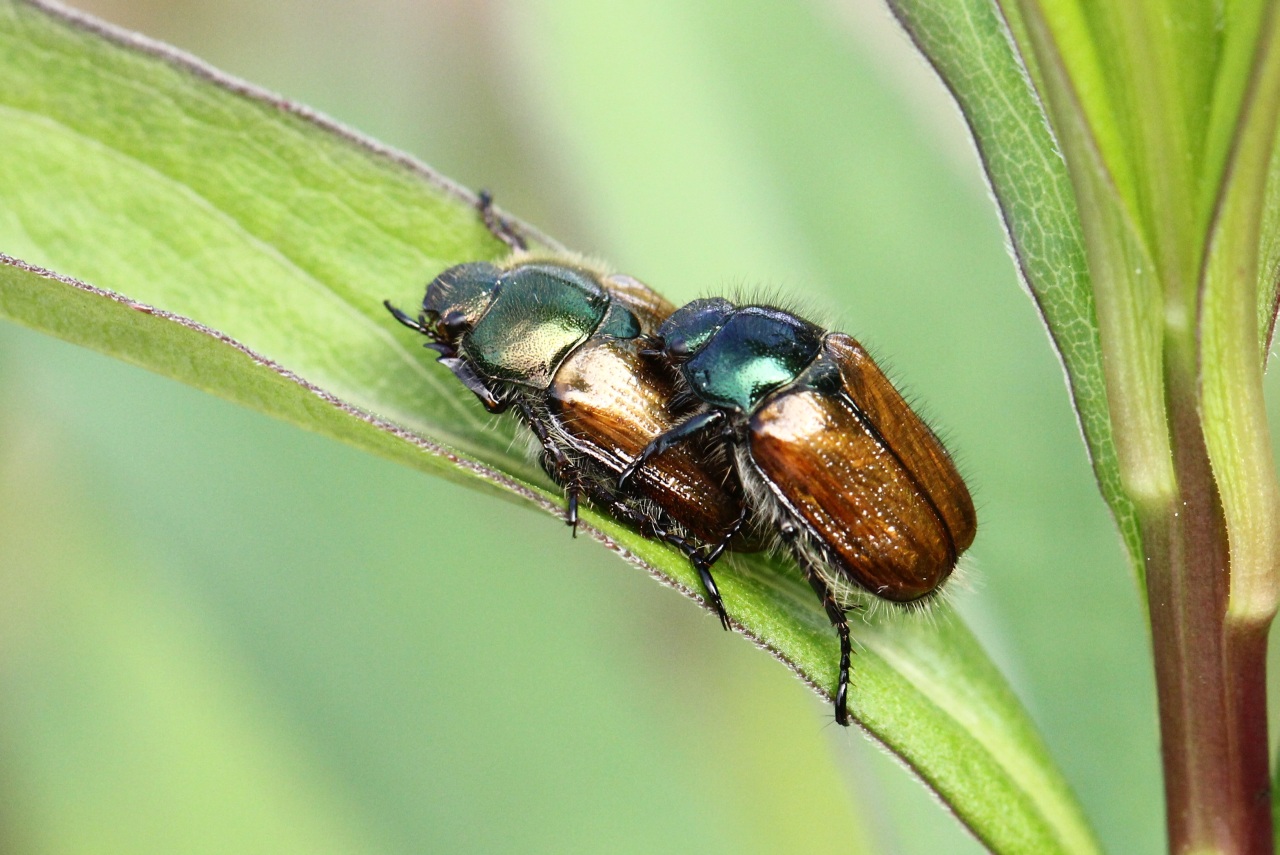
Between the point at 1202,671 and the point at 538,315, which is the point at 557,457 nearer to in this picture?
the point at 538,315

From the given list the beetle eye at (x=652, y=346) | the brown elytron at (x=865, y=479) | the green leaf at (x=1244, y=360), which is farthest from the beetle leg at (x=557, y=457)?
the green leaf at (x=1244, y=360)

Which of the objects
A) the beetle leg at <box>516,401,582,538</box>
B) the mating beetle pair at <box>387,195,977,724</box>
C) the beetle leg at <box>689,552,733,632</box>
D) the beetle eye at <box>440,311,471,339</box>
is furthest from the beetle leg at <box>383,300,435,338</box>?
the beetle leg at <box>689,552,733,632</box>

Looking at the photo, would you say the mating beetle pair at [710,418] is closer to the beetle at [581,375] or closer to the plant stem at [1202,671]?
the beetle at [581,375]

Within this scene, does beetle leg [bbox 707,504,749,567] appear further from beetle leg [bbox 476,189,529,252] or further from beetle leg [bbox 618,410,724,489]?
beetle leg [bbox 476,189,529,252]

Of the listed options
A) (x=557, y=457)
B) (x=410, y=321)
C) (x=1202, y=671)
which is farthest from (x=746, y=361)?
(x=1202, y=671)

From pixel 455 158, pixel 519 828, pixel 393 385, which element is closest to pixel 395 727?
pixel 519 828
